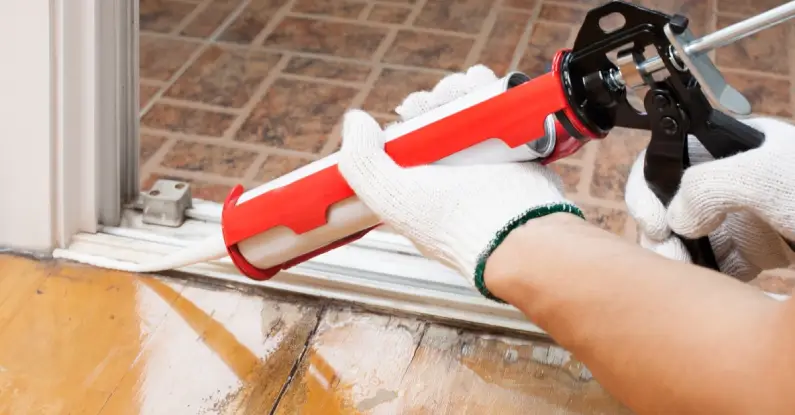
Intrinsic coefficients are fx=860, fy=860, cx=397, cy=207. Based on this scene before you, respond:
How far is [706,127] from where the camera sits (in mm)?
707

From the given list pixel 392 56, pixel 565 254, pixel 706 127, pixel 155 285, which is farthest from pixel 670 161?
pixel 392 56

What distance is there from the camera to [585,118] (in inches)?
29.8

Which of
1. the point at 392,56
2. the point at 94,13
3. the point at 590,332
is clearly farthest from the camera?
the point at 392,56

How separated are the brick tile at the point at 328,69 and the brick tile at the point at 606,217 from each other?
571 mm

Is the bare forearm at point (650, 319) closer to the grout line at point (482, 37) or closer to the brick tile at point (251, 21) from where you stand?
the grout line at point (482, 37)

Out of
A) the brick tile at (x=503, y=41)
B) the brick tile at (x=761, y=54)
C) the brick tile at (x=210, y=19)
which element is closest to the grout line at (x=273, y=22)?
the brick tile at (x=210, y=19)

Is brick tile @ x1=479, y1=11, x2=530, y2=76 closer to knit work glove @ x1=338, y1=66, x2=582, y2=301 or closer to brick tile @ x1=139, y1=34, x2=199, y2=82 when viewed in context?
brick tile @ x1=139, y1=34, x2=199, y2=82

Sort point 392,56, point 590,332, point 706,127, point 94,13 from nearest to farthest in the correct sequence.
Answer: point 590,332
point 706,127
point 94,13
point 392,56

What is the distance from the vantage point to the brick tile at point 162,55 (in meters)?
1.74

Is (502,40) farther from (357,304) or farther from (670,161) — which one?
(670,161)

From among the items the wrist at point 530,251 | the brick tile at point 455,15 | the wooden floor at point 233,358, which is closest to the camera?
the wrist at point 530,251

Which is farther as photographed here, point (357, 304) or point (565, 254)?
point (357, 304)

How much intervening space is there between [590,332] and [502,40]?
139 cm

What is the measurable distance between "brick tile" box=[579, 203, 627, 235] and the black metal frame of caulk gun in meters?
0.61
